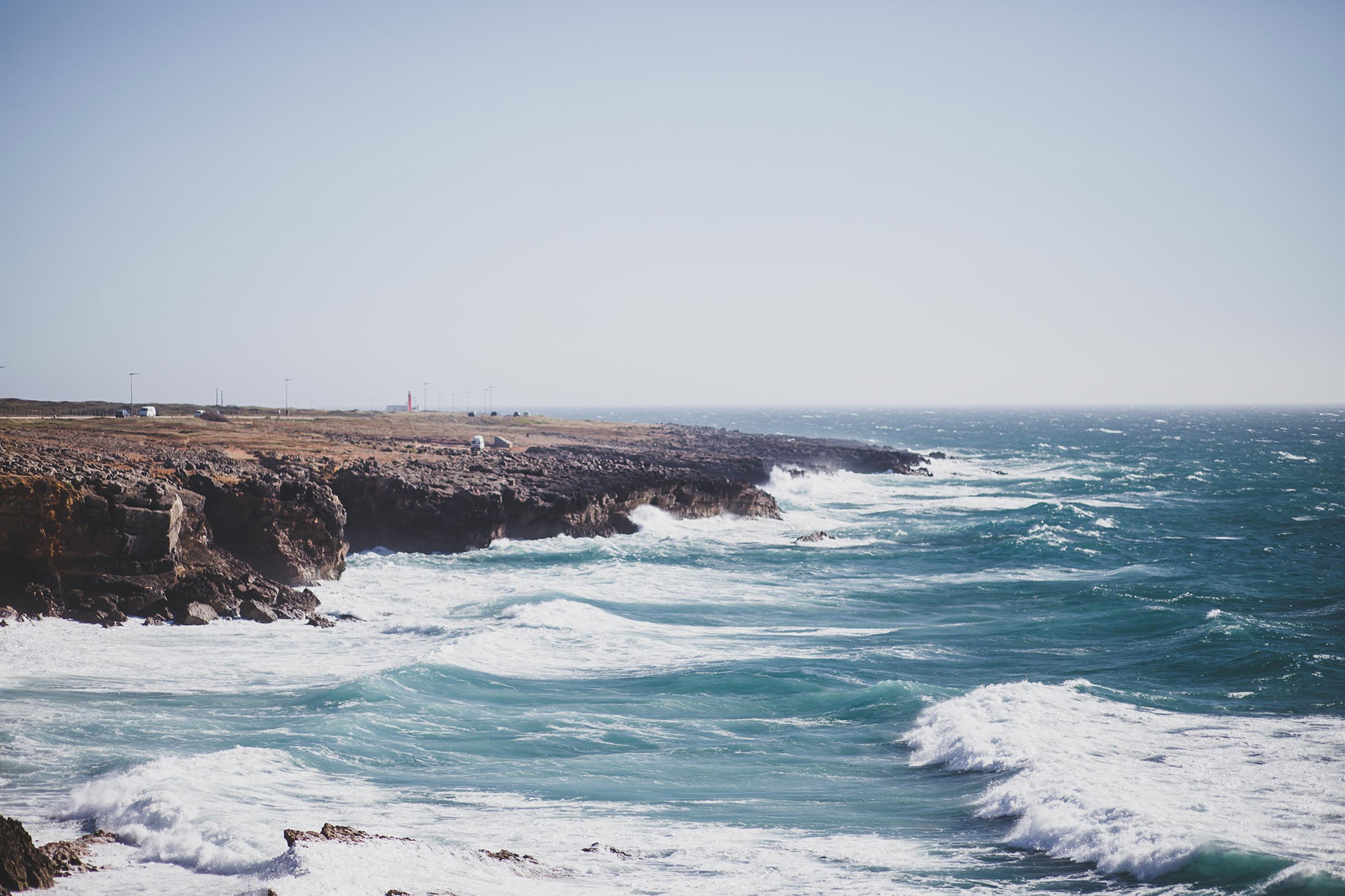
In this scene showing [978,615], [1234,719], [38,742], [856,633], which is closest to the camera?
[38,742]

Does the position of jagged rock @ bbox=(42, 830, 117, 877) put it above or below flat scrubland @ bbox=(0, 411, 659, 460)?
below

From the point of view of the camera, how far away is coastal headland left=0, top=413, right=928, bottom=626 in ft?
72.4

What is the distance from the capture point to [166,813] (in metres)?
11.4

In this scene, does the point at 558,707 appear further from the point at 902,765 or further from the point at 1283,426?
the point at 1283,426

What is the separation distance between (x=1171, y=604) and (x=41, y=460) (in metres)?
31.7

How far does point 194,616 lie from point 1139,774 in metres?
20.1

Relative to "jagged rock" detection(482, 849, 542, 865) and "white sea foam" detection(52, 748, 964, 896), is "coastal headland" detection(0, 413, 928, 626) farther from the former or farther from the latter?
"jagged rock" detection(482, 849, 542, 865)

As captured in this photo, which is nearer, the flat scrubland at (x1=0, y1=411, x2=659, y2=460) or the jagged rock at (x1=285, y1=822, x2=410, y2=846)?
the jagged rock at (x1=285, y1=822, x2=410, y2=846)

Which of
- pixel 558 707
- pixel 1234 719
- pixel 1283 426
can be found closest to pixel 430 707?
pixel 558 707

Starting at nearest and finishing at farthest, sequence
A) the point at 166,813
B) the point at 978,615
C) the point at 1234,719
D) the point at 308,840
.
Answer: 1. the point at 308,840
2. the point at 166,813
3. the point at 1234,719
4. the point at 978,615

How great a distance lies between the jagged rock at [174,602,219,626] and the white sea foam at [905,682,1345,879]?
A: 54.0 feet

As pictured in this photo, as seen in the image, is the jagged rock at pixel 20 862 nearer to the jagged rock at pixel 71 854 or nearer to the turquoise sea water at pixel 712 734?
the jagged rock at pixel 71 854

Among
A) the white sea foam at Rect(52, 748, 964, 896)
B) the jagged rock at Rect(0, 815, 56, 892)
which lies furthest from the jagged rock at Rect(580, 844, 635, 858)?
the jagged rock at Rect(0, 815, 56, 892)

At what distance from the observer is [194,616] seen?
22562 mm
